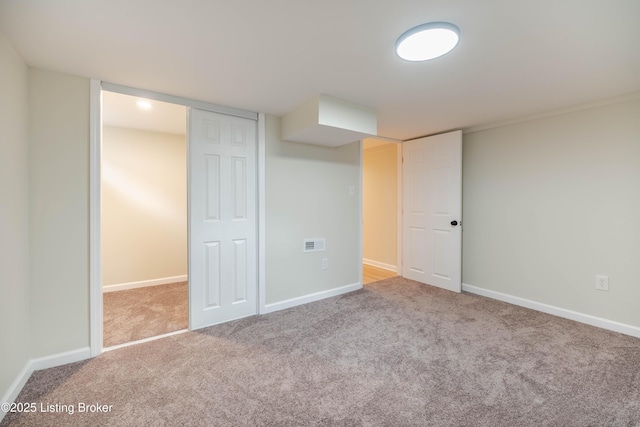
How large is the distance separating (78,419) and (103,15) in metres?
2.09

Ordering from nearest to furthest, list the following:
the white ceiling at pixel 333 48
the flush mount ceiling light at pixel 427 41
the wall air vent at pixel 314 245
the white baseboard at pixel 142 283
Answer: the white ceiling at pixel 333 48, the flush mount ceiling light at pixel 427 41, the wall air vent at pixel 314 245, the white baseboard at pixel 142 283

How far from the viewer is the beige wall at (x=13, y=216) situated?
1481mm

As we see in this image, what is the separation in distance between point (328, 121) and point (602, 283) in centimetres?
294

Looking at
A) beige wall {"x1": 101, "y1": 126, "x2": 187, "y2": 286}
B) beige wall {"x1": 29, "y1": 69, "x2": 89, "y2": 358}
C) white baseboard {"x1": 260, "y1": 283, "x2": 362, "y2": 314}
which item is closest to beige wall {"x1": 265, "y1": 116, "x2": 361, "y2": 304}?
white baseboard {"x1": 260, "y1": 283, "x2": 362, "y2": 314}

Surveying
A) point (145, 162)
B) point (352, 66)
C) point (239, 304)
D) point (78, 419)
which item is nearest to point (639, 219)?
point (352, 66)

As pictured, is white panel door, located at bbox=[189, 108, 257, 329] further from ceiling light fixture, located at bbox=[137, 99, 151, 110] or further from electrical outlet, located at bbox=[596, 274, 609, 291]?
electrical outlet, located at bbox=[596, 274, 609, 291]

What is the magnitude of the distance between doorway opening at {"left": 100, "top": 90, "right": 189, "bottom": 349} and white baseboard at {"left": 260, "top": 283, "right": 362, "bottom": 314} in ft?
3.42

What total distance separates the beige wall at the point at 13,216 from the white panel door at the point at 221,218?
3.35ft

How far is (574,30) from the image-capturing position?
1456 mm

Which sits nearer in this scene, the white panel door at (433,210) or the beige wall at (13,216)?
the beige wall at (13,216)

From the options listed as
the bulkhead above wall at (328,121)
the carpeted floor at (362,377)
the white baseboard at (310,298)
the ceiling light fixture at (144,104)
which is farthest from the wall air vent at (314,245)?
the ceiling light fixture at (144,104)

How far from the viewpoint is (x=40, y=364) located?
6.07 feet

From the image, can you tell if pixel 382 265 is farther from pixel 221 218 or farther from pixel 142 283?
pixel 142 283

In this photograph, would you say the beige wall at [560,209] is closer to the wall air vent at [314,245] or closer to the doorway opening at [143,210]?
the wall air vent at [314,245]
